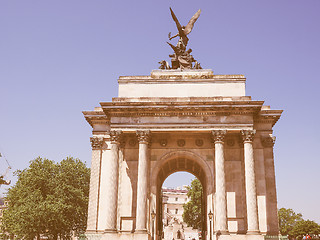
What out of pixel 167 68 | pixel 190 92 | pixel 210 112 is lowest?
pixel 210 112

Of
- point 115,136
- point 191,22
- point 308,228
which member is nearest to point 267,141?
point 115,136

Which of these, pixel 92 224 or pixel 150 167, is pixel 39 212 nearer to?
pixel 92 224

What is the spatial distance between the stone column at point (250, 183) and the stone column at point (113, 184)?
1145 centimetres

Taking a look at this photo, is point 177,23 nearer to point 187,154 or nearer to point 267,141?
point 187,154

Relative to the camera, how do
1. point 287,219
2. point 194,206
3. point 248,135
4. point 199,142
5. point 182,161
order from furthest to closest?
point 287,219, point 194,206, point 182,161, point 199,142, point 248,135

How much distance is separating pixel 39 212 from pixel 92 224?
15741mm

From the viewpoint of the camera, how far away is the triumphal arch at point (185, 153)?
3034 cm

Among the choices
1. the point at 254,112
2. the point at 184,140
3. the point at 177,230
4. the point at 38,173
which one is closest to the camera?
the point at 254,112

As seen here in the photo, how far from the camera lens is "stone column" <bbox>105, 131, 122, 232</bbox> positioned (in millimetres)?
30031

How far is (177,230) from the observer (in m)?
68.3

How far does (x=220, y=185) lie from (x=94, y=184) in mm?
12255

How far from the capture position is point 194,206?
7856 centimetres

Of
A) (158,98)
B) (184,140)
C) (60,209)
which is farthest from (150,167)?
(60,209)

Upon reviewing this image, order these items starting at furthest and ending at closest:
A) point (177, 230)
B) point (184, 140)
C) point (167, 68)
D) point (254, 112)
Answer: point (177, 230) → point (167, 68) → point (184, 140) → point (254, 112)
